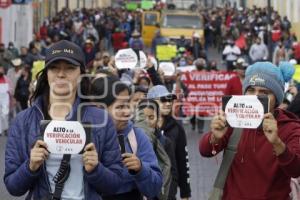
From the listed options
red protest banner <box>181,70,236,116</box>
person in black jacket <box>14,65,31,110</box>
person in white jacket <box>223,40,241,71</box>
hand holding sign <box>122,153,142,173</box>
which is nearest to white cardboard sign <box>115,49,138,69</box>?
person in black jacket <box>14,65,31,110</box>

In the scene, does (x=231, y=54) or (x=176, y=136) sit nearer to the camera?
(x=176, y=136)

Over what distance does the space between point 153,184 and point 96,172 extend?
87 centimetres

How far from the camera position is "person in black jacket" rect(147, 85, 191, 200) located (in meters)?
8.60

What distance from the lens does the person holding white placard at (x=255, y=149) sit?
557cm

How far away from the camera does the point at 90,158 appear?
4.74 m

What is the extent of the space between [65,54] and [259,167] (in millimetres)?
1294

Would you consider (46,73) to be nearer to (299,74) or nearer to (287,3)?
(299,74)

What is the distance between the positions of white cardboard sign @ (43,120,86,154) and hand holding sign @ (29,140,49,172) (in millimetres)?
49

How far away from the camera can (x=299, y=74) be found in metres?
15.2

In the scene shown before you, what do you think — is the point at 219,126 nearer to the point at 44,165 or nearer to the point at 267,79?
the point at 267,79

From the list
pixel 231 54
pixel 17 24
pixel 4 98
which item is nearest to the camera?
pixel 4 98

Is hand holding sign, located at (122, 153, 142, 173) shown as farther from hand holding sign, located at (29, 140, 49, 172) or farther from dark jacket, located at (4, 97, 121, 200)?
hand holding sign, located at (29, 140, 49, 172)

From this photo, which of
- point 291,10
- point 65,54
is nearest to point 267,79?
point 65,54

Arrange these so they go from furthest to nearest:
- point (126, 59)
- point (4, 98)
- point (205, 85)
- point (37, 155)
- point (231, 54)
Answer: point (231, 54) → point (205, 85) → point (4, 98) → point (126, 59) → point (37, 155)
